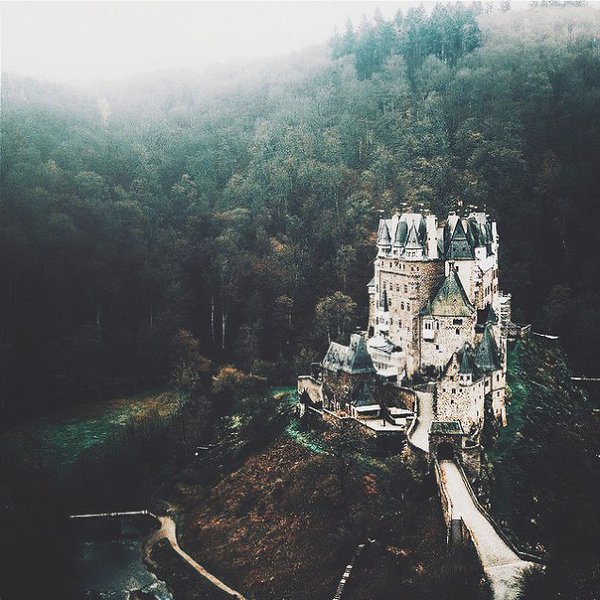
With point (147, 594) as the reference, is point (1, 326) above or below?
above

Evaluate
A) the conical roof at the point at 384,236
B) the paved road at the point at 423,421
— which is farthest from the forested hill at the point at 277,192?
the paved road at the point at 423,421

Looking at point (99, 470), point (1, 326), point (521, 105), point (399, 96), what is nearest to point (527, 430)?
point (99, 470)

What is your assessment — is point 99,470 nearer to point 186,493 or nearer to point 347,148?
point 186,493

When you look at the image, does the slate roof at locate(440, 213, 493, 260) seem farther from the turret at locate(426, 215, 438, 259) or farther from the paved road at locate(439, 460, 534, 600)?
the paved road at locate(439, 460, 534, 600)

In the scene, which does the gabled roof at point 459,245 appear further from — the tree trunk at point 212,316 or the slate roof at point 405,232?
the tree trunk at point 212,316

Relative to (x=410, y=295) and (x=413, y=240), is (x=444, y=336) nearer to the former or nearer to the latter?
(x=410, y=295)

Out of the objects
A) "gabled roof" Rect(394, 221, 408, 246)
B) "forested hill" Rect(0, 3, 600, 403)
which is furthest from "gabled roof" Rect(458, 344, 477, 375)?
"forested hill" Rect(0, 3, 600, 403)

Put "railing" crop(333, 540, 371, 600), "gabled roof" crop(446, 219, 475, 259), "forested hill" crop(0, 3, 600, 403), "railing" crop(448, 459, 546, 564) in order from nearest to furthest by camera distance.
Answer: "railing" crop(448, 459, 546, 564)
"railing" crop(333, 540, 371, 600)
"gabled roof" crop(446, 219, 475, 259)
"forested hill" crop(0, 3, 600, 403)
